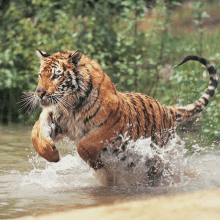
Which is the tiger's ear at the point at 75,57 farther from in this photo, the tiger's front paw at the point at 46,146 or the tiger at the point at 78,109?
the tiger's front paw at the point at 46,146

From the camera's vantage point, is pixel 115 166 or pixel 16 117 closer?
pixel 115 166

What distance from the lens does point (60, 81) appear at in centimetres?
366

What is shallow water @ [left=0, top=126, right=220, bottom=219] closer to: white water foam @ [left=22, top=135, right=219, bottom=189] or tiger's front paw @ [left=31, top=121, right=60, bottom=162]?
white water foam @ [left=22, top=135, right=219, bottom=189]

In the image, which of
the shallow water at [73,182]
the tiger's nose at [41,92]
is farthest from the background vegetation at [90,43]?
the tiger's nose at [41,92]

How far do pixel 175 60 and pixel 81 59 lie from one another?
4547mm

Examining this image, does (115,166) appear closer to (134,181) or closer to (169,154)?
(134,181)

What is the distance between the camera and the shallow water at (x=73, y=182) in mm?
3492

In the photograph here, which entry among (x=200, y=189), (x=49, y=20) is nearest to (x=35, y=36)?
(x=49, y=20)

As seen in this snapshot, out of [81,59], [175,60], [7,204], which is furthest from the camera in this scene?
[175,60]

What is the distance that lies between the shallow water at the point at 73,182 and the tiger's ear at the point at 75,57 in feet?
2.38

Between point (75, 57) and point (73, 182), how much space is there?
1126 millimetres

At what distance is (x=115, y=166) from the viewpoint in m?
4.06

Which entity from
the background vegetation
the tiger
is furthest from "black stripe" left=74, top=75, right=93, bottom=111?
the background vegetation

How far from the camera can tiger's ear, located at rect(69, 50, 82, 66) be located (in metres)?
3.74
